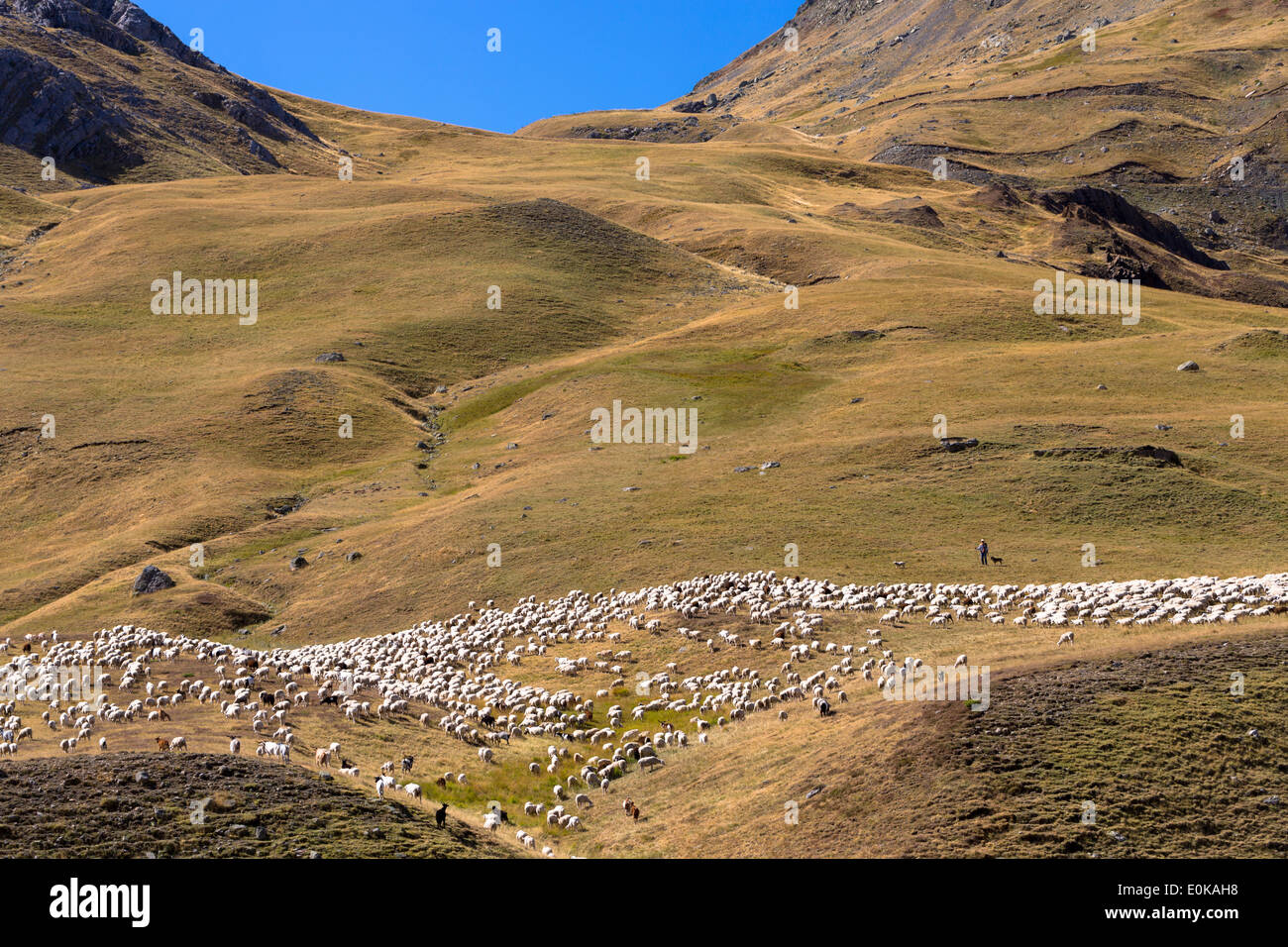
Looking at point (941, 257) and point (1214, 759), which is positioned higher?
point (941, 257)

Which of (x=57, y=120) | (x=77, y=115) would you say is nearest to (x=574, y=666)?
(x=77, y=115)

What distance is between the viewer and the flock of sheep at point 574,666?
28016 mm

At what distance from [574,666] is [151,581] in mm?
24316

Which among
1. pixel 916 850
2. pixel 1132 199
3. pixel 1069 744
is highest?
pixel 1132 199

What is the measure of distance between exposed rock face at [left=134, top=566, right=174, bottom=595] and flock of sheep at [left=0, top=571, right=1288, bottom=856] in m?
5.51

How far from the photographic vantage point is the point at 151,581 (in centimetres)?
4822

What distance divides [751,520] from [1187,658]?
25.5 metres

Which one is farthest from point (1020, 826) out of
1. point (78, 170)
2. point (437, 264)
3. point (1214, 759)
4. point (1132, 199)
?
point (1132, 199)

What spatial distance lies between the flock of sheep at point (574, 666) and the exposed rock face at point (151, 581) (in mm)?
5513

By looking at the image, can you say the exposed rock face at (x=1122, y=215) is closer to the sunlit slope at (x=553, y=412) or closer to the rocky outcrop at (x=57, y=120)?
the sunlit slope at (x=553, y=412)

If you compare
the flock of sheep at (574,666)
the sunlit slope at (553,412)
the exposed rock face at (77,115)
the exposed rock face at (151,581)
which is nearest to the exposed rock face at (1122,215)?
the sunlit slope at (553,412)

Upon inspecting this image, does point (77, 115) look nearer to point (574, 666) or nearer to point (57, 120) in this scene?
point (57, 120)

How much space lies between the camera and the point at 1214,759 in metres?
19.6
